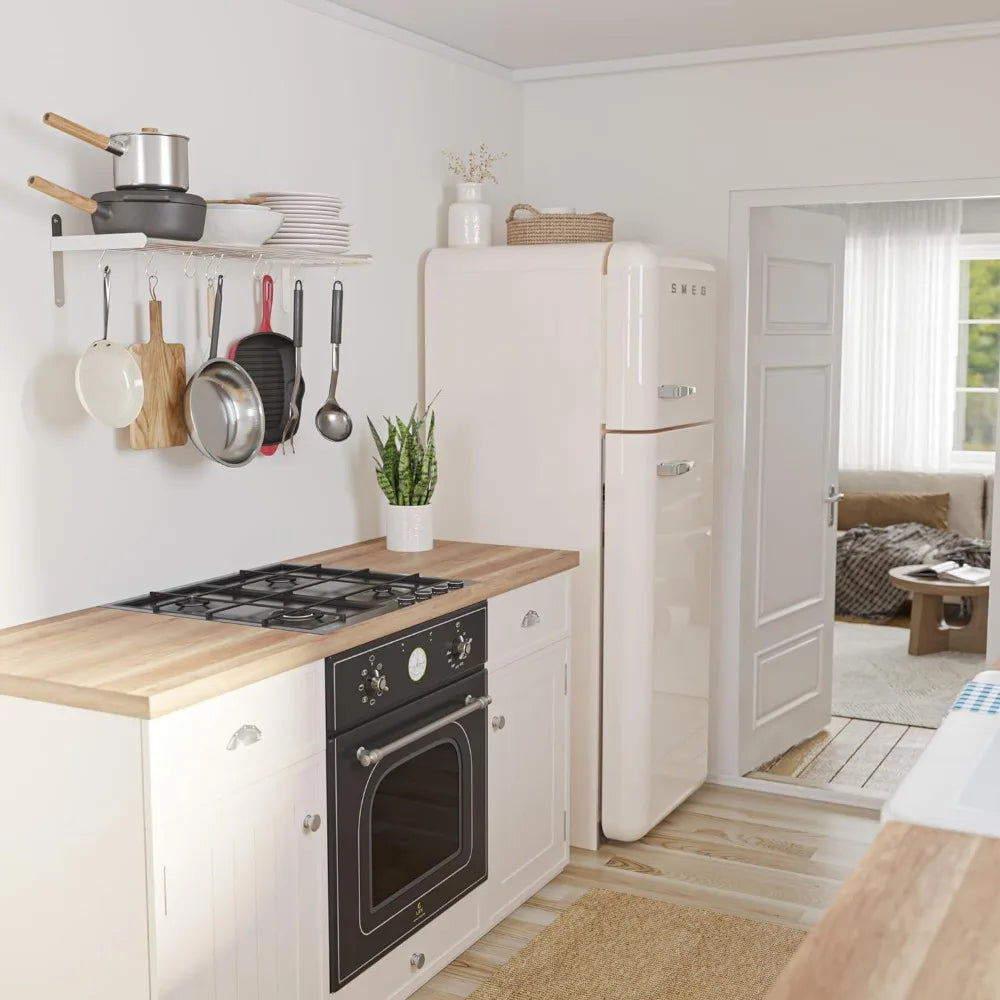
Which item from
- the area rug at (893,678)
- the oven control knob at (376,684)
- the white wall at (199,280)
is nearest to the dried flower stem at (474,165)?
the white wall at (199,280)

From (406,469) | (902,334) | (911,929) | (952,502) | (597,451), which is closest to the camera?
(911,929)

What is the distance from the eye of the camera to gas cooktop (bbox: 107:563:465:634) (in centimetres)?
262

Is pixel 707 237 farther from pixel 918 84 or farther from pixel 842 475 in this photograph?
pixel 842 475

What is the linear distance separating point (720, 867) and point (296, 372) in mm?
1796

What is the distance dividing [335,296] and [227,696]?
4.23 ft

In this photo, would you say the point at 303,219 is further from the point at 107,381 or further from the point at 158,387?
the point at 107,381

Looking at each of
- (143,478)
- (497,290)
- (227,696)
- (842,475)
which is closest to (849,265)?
(842,475)

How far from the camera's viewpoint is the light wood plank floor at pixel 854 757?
4.31 metres

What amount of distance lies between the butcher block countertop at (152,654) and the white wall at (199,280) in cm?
18

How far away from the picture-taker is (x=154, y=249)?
102 inches

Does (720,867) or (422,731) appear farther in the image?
(720,867)

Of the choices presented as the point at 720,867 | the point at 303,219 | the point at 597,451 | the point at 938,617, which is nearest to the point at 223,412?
the point at 303,219

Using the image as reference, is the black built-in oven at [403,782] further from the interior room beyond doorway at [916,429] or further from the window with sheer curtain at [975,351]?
the window with sheer curtain at [975,351]

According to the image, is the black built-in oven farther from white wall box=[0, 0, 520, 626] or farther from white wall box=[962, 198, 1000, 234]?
white wall box=[962, 198, 1000, 234]
